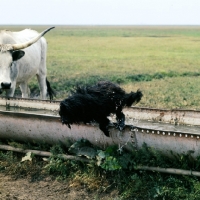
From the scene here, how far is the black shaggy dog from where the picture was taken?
4.59 metres

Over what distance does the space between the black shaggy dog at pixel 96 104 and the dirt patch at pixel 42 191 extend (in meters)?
0.71

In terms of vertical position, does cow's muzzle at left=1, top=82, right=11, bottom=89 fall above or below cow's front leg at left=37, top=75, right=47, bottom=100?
above

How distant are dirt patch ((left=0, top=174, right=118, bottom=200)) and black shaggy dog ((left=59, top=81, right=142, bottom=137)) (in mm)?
712

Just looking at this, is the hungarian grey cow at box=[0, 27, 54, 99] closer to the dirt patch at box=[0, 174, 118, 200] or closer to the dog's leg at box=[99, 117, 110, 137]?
the dirt patch at box=[0, 174, 118, 200]

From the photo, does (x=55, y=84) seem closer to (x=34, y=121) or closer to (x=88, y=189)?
(x=34, y=121)

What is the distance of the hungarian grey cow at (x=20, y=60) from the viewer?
22.6ft

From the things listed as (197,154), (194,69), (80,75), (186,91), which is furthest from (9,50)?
(194,69)

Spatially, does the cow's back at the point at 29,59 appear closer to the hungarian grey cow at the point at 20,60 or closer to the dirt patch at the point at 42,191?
the hungarian grey cow at the point at 20,60

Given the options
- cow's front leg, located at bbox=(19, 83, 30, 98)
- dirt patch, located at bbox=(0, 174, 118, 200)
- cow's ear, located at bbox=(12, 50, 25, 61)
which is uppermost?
cow's ear, located at bbox=(12, 50, 25, 61)

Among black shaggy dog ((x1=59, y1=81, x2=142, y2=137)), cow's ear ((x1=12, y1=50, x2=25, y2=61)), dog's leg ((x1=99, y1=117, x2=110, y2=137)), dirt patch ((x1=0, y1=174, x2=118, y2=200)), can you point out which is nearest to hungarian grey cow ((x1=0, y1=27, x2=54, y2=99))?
cow's ear ((x1=12, y1=50, x2=25, y2=61))

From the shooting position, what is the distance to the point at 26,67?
8.17m

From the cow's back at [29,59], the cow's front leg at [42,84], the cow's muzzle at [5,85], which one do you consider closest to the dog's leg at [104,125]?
the cow's muzzle at [5,85]

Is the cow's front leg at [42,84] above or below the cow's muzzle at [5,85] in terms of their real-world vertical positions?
below

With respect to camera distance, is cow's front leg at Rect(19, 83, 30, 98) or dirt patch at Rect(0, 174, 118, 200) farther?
cow's front leg at Rect(19, 83, 30, 98)
